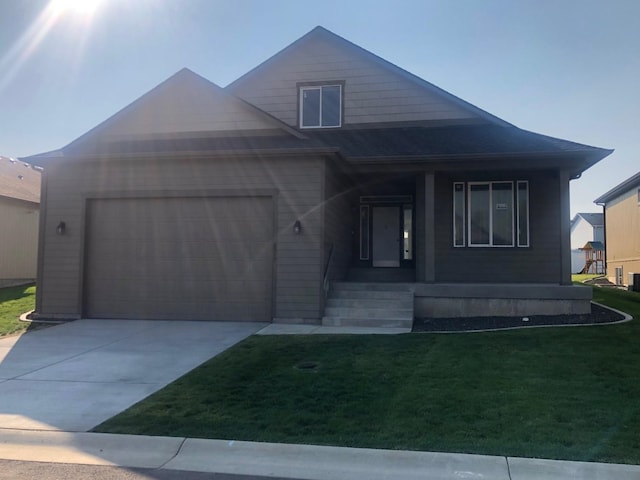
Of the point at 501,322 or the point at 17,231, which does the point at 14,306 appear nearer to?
the point at 17,231

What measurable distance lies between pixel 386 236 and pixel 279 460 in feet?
36.1

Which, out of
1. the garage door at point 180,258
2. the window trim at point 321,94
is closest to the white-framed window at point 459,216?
the window trim at point 321,94

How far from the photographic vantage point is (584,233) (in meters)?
A: 51.4

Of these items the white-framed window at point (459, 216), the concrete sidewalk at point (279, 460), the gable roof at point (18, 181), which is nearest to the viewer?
the concrete sidewalk at point (279, 460)

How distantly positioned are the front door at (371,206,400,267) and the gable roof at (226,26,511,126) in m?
3.35

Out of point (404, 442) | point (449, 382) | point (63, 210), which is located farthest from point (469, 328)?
point (63, 210)

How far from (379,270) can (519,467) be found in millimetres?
10095

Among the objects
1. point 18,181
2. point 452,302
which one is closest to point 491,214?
point 452,302

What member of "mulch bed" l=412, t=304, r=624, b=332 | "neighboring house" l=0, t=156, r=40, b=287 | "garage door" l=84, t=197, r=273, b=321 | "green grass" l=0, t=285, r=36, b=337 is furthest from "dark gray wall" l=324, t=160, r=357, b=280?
"neighboring house" l=0, t=156, r=40, b=287

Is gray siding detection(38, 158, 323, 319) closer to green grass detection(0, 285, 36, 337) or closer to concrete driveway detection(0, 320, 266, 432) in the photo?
green grass detection(0, 285, 36, 337)

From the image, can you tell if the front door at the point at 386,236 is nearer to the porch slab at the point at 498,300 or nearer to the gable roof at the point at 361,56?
the gable roof at the point at 361,56

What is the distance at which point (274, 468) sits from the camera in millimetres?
4348

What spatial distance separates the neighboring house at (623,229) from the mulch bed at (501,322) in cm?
1374

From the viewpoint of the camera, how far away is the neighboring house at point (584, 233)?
49.0 metres
